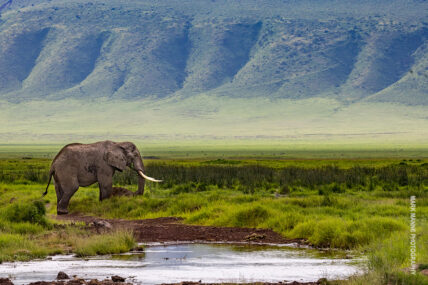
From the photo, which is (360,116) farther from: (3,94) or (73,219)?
(73,219)

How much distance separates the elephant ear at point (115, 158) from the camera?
2811cm

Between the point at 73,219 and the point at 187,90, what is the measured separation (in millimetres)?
155548

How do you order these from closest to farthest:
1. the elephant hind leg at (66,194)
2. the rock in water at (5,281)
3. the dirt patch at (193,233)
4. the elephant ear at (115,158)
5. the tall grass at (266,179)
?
the rock in water at (5,281)
the dirt patch at (193,233)
the elephant hind leg at (66,194)
the elephant ear at (115,158)
the tall grass at (266,179)

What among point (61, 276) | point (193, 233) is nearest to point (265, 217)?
point (193, 233)

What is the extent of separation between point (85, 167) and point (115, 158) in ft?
3.76

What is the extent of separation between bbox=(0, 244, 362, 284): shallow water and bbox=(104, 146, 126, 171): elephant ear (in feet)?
30.1

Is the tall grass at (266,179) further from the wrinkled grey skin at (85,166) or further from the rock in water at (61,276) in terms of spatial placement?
the rock in water at (61,276)

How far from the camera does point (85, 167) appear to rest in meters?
27.7

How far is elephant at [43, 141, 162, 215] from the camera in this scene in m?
27.3

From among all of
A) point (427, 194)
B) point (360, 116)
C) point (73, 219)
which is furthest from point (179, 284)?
point (360, 116)

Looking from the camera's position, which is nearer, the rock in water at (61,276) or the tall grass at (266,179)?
the rock in water at (61,276)

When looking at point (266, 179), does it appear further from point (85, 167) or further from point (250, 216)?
point (250, 216)

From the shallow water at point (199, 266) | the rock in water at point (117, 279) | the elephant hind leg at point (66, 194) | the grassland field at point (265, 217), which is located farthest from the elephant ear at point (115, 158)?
the rock in water at point (117, 279)

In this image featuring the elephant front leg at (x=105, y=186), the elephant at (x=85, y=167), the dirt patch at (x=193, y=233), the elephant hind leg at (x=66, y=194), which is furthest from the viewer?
the elephant front leg at (x=105, y=186)
